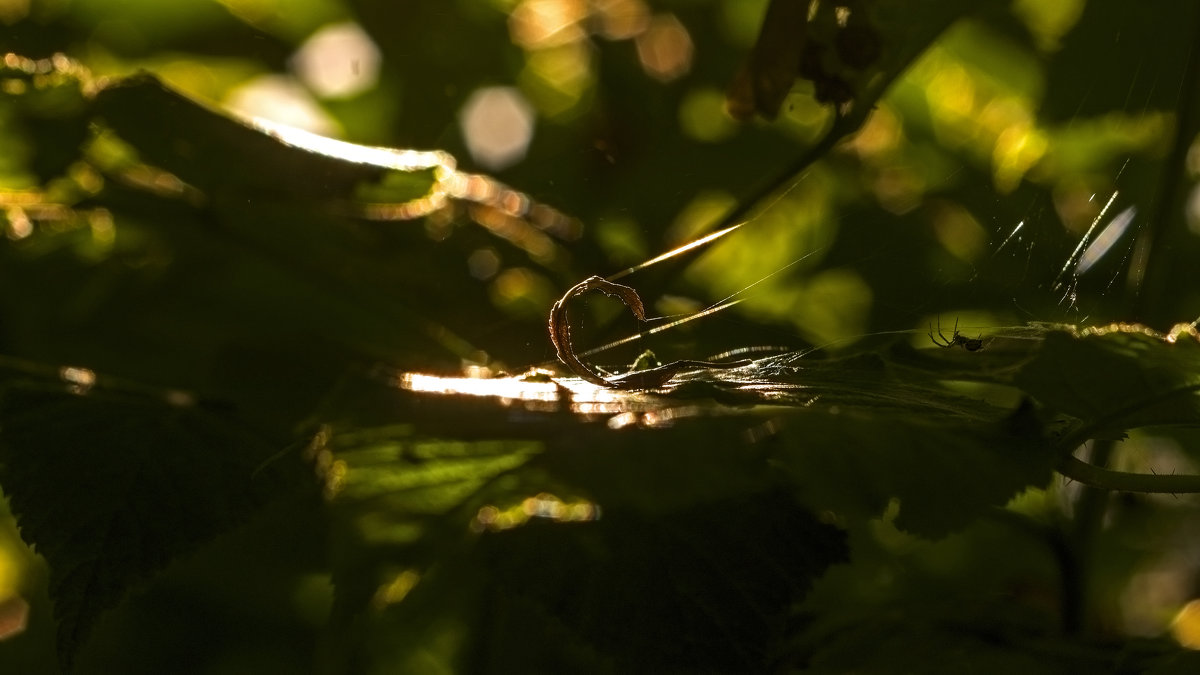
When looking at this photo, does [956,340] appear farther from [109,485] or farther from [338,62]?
[338,62]

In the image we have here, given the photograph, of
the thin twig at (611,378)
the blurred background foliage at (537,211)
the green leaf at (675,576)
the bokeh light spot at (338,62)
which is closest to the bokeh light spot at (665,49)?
the blurred background foliage at (537,211)

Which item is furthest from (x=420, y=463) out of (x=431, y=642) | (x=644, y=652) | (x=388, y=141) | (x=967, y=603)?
(x=388, y=141)

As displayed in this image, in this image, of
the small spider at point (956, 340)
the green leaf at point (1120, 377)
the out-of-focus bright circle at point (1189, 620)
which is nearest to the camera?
the green leaf at point (1120, 377)

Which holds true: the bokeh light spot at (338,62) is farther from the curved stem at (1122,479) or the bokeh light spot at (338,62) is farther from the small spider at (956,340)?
the curved stem at (1122,479)

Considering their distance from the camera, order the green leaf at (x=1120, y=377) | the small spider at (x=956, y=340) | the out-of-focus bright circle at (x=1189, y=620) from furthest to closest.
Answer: the out-of-focus bright circle at (x=1189, y=620) < the small spider at (x=956, y=340) < the green leaf at (x=1120, y=377)

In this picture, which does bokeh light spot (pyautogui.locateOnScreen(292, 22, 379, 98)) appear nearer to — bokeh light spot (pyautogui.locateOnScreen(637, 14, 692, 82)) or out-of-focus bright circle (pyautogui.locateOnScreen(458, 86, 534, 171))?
out-of-focus bright circle (pyautogui.locateOnScreen(458, 86, 534, 171))

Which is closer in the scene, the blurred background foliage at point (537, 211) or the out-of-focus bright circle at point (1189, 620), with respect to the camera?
the blurred background foliage at point (537, 211)
